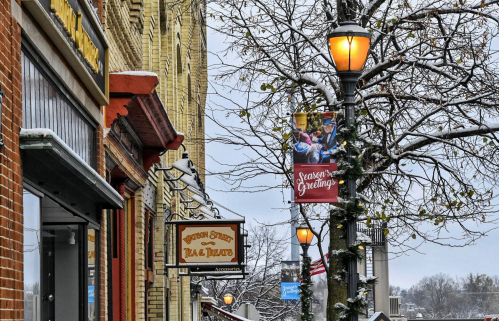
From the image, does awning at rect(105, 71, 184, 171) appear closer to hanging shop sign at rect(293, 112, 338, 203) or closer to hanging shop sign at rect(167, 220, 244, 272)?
hanging shop sign at rect(167, 220, 244, 272)

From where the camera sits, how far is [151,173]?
57.8 feet

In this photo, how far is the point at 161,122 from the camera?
14555 millimetres

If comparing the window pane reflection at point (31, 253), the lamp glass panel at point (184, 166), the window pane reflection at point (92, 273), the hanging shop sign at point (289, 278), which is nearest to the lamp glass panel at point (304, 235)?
the lamp glass panel at point (184, 166)

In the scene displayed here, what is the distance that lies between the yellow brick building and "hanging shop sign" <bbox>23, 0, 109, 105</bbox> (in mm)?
1871

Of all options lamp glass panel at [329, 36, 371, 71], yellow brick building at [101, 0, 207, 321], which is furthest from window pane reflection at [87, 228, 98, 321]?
lamp glass panel at [329, 36, 371, 71]

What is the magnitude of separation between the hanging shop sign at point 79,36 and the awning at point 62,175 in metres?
1.16

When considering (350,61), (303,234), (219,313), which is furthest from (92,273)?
(219,313)

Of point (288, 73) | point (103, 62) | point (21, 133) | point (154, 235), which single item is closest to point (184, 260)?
point (154, 235)

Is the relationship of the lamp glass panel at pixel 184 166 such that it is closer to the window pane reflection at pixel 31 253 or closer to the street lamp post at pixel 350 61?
the street lamp post at pixel 350 61

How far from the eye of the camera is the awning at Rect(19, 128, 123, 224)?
21.6ft

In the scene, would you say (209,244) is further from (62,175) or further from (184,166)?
(62,175)

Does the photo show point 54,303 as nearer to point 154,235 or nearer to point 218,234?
point 218,234

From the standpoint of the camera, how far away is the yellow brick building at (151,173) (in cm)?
1412

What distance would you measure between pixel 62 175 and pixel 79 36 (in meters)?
1.81
